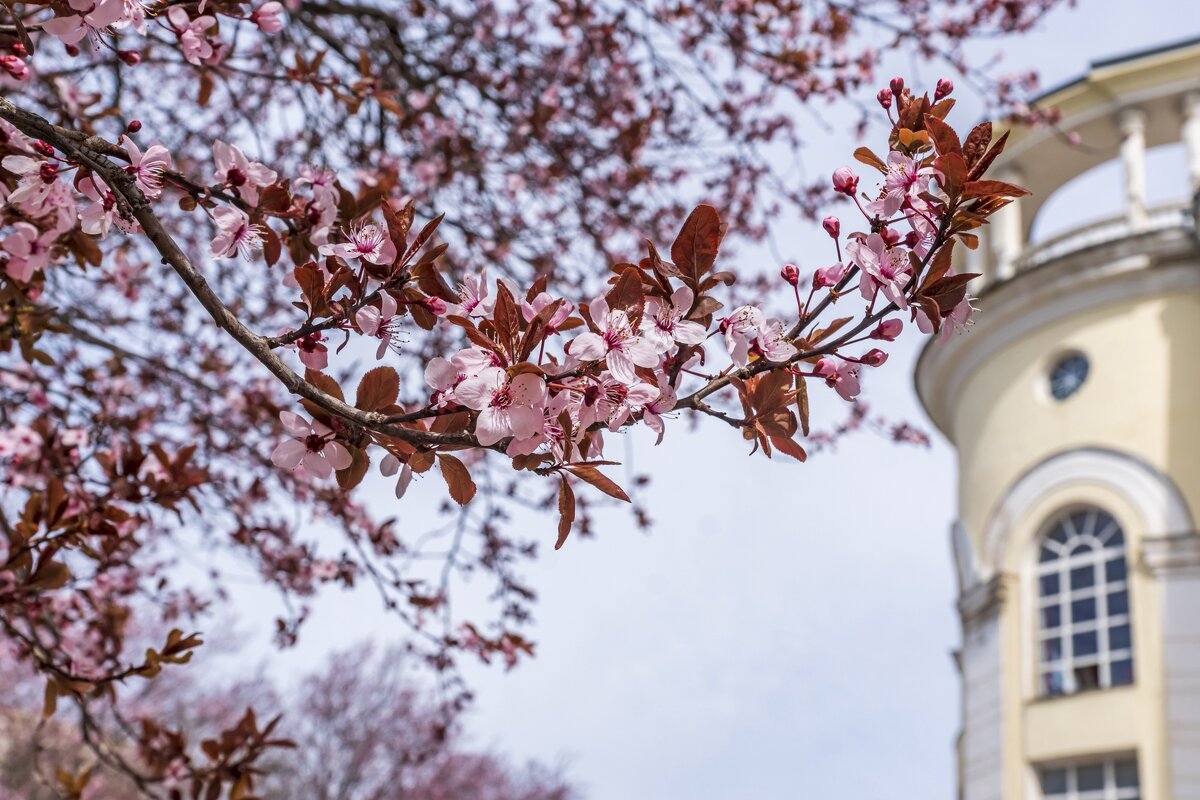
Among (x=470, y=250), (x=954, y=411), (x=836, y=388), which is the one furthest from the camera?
(x=954, y=411)

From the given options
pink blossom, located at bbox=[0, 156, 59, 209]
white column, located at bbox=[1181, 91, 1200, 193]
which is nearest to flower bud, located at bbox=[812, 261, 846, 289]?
pink blossom, located at bbox=[0, 156, 59, 209]

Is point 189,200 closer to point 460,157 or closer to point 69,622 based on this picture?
point 69,622

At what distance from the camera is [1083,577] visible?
13.2 m

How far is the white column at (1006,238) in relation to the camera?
15258mm

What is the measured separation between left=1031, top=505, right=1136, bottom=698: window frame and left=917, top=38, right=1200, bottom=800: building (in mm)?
22

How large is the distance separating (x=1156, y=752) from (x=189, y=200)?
12.3 m

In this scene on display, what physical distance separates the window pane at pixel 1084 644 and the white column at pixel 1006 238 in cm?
466

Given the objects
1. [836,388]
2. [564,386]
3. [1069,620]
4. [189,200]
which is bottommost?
[564,386]

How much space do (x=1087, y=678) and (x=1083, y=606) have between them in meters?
0.80

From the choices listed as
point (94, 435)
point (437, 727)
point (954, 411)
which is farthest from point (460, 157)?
point (954, 411)

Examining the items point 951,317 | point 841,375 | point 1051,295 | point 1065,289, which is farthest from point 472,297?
point 1051,295

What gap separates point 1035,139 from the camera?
15125mm

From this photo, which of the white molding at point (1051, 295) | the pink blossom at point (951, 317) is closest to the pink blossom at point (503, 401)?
the pink blossom at point (951, 317)

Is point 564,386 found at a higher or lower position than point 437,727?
lower
